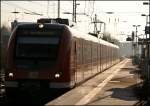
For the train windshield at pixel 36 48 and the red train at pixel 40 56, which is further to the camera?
the train windshield at pixel 36 48

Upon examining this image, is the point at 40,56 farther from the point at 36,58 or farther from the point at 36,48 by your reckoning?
the point at 36,48

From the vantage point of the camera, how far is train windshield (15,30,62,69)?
18578mm

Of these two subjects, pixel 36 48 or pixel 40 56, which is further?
pixel 36 48

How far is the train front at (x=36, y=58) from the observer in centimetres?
1833

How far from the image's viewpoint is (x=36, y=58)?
61.1ft

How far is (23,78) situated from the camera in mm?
18359

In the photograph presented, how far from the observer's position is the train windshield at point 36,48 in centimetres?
1858

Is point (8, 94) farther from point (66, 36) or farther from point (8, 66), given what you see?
point (66, 36)

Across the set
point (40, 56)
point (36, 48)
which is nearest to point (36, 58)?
point (40, 56)

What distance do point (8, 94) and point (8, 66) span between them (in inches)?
39.8

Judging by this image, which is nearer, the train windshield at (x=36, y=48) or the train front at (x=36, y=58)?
the train front at (x=36, y=58)

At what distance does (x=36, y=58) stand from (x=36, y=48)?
398 millimetres

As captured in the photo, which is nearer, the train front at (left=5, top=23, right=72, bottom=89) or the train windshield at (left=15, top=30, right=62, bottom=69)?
the train front at (left=5, top=23, right=72, bottom=89)

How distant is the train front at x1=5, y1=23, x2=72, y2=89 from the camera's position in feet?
60.1
